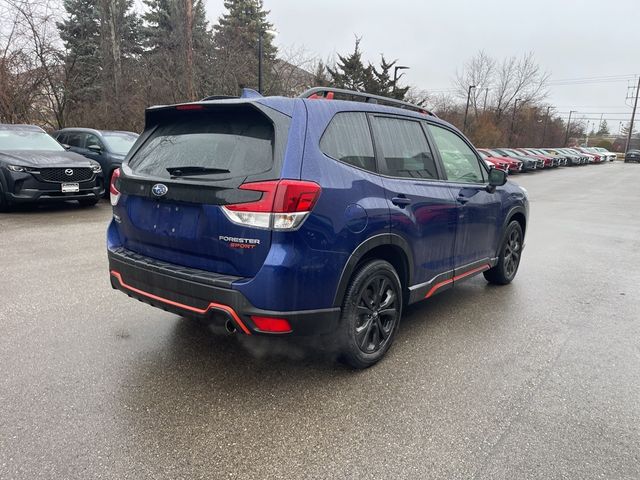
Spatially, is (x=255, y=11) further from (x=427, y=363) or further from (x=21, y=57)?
(x=427, y=363)

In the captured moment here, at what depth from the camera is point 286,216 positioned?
255 centimetres

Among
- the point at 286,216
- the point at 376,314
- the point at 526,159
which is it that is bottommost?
the point at 376,314

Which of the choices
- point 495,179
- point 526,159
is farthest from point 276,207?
point 526,159

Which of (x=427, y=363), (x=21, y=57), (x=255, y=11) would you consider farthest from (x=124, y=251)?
(x=255, y=11)

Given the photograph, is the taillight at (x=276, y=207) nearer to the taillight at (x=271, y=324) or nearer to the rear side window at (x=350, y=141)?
the rear side window at (x=350, y=141)

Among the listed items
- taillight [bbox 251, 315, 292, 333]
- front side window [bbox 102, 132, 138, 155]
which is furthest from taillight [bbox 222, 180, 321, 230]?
front side window [bbox 102, 132, 138, 155]

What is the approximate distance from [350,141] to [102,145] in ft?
33.4

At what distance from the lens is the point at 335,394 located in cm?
296

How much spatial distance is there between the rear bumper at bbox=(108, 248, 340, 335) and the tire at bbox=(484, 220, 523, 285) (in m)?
3.03

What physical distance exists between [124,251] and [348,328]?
172 cm

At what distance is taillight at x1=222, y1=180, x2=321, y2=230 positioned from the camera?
100 inches

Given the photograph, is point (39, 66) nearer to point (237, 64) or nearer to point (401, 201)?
point (237, 64)

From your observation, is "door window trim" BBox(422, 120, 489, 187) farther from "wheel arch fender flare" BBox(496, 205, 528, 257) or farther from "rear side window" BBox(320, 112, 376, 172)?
"rear side window" BBox(320, 112, 376, 172)

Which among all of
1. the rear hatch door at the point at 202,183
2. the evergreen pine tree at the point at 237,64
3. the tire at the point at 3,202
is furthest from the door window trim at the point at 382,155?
the evergreen pine tree at the point at 237,64
